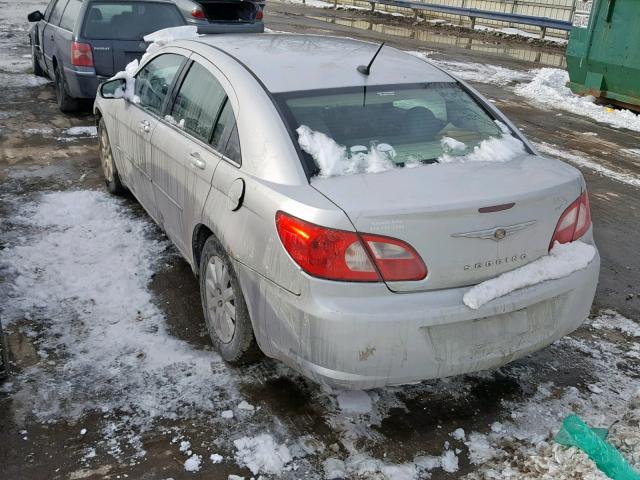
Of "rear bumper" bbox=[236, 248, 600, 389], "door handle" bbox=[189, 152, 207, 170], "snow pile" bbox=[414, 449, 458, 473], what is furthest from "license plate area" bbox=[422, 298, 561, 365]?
"door handle" bbox=[189, 152, 207, 170]

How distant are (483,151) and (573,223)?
1.92 feet

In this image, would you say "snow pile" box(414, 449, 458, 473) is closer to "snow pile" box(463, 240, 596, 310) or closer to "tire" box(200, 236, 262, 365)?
"snow pile" box(463, 240, 596, 310)

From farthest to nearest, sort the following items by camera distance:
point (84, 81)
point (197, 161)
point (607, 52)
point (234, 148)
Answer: point (607, 52) < point (84, 81) < point (197, 161) < point (234, 148)

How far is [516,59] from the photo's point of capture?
56.5 ft

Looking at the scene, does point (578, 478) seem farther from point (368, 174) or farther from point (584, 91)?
point (584, 91)

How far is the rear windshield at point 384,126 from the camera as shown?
3.17m

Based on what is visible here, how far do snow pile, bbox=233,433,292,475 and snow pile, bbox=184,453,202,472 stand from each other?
0.17 metres

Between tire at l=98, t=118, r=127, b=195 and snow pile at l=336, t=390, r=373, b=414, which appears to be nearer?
snow pile at l=336, t=390, r=373, b=414

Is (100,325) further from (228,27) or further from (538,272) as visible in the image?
(228,27)

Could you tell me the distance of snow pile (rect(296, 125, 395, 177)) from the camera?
10.1 feet

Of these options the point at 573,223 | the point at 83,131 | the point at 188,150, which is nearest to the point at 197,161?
the point at 188,150

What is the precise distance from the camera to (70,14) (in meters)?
8.78

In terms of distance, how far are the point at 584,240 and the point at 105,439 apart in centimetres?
253

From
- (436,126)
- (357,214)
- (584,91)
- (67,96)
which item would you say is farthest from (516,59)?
(357,214)
